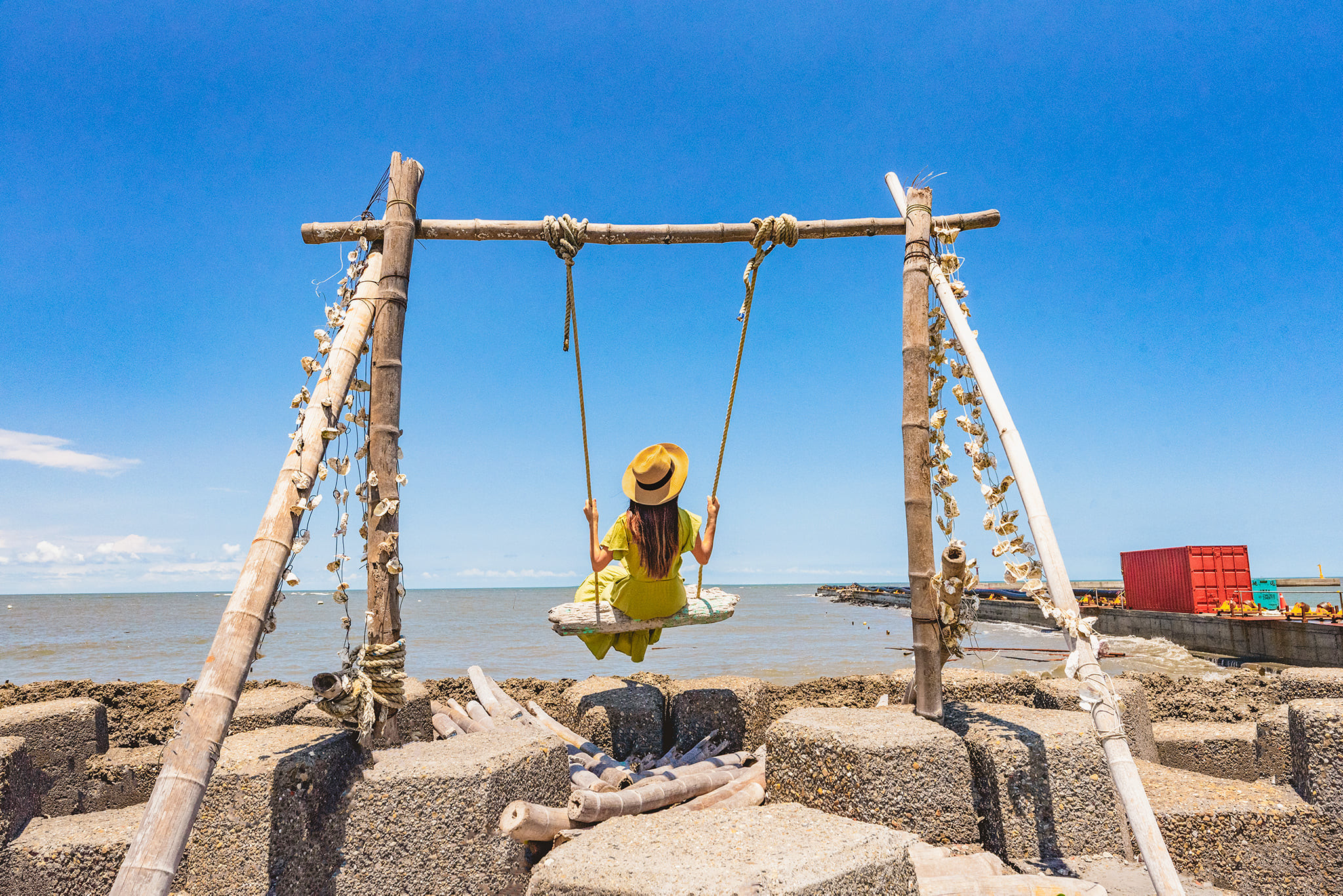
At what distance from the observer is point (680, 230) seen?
187 inches

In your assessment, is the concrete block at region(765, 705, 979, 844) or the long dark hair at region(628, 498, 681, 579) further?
the long dark hair at region(628, 498, 681, 579)

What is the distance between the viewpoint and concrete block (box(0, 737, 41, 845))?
339 centimetres

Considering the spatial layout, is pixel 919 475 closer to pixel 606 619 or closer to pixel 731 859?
pixel 606 619

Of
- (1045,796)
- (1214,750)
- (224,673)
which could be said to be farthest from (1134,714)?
(224,673)

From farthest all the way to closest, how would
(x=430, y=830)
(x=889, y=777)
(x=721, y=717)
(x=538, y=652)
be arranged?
1. (x=538, y=652)
2. (x=721, y=717)
3. (x=889, y=777)
4. (x=430, y=830)

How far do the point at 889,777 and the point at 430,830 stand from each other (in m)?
2.12

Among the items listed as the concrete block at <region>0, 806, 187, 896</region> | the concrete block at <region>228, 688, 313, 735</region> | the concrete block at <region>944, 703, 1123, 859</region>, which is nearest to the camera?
the concrete block at <region>0, 806, 187, 896</region>

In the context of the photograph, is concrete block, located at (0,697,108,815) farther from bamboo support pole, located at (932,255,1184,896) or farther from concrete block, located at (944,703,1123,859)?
bamboo support pole, located at (932,255,1184,896)

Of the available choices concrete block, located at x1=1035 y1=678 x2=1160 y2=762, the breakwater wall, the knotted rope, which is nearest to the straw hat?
the knotted rope

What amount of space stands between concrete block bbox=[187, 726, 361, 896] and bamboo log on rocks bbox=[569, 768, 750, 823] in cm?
112

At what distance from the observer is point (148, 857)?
7.90 ft

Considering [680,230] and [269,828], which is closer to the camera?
[269,828]

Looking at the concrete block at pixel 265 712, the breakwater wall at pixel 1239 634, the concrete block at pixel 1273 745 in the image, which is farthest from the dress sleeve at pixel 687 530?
the breakwater wall at pixel 1239 634

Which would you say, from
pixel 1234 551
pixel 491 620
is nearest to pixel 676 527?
pixel 1234 551
